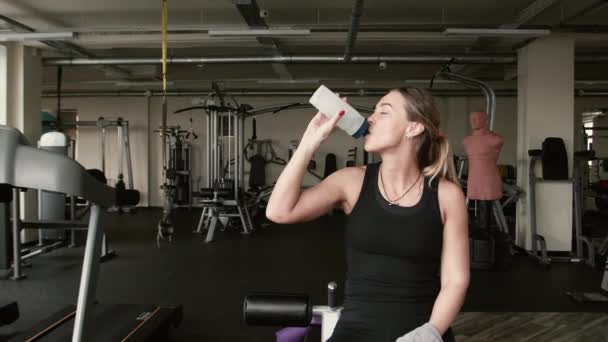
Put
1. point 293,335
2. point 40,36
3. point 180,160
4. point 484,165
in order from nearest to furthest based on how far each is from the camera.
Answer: point 293,335 → point 484,165 → point 40,36 → point 180,160

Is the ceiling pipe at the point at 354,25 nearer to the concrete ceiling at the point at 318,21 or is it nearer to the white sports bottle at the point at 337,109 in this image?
the concrete ceiling at the point at 318,21

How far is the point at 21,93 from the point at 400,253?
5.53 m

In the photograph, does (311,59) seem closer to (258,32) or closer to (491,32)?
(258,32)

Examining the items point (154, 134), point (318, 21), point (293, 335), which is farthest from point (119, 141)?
point (293, 335)

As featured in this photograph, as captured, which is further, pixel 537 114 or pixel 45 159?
pixel 537 114

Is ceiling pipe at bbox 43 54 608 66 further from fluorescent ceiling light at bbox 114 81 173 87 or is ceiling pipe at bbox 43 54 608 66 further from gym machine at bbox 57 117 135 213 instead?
gym machine at bbox 57 117 135 213

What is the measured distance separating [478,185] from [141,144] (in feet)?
23.3

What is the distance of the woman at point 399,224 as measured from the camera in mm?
1153

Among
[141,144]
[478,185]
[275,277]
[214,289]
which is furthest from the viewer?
[141,144]

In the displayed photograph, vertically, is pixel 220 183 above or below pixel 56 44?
below

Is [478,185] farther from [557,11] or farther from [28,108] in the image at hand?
[28,108]

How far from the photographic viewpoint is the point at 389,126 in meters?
1.20

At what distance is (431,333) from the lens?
1.06 meters

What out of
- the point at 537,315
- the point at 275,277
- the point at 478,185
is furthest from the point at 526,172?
the point at 275,277
